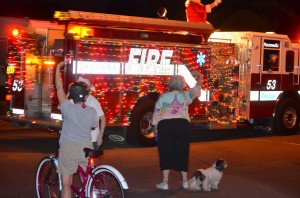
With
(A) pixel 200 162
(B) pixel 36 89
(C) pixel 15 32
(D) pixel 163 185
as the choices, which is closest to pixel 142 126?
(A) pixel 200 162

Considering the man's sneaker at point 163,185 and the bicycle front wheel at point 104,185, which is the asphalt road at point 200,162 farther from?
the bicycle front wheel at point 104,185

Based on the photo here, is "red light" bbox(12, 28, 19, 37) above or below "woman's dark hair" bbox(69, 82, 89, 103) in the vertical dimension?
above

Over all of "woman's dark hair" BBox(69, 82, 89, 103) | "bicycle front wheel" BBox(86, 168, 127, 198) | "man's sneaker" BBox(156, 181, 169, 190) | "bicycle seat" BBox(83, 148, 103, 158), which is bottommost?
"man's sneaker" BBox(156, 181, 169, 190)

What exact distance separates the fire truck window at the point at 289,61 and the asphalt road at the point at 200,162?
1.79 meters

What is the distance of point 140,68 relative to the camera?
43.0 feet

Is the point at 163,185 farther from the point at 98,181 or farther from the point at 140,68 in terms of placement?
the point at 140,68

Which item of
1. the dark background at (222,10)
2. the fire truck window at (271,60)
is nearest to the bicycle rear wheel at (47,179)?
the fire truck window at (271,60)

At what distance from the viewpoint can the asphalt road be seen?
9.20 meters

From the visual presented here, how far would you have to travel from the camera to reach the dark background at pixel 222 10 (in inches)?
979

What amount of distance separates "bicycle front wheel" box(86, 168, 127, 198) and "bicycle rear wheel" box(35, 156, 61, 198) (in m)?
0.62

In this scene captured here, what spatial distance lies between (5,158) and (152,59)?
384cm

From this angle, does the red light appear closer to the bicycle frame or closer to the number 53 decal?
the number 53 decal

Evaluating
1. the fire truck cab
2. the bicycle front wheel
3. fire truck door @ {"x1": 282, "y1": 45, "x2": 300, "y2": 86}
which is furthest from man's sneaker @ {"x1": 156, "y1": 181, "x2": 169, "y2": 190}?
fire truck door @ {"x1": 282, "y1": 45, "x2": 300, "y2": 86}

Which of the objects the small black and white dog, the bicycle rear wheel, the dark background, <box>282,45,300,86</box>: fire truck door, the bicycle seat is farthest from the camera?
the dark background
